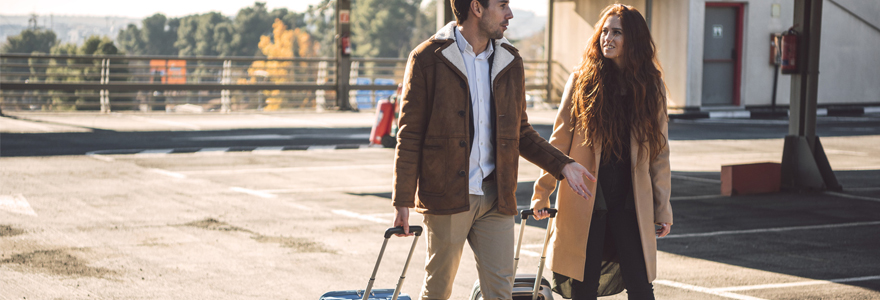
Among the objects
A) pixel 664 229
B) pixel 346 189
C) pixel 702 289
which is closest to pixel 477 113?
pixel 664 229

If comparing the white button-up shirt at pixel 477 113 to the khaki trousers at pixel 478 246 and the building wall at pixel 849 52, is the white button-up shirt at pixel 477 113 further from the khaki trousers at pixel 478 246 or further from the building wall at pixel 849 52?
the building wall at pixel 849 52

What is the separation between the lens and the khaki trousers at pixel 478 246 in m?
3.73

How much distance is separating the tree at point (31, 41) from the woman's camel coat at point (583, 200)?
56.2 metres

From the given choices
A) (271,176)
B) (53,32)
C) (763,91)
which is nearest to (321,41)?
(53,32)

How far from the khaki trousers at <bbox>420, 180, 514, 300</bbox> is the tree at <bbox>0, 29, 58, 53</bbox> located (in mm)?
56520

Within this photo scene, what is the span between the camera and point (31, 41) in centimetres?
5900

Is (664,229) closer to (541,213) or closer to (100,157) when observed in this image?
(541,213)

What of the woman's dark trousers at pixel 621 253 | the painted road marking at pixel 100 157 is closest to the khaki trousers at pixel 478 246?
the woman's dark trousers at pixel 621 253

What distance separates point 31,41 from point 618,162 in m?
61.4

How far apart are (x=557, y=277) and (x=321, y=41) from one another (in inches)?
5159

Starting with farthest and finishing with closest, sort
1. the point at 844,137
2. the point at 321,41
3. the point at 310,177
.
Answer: the point at 321,41 < the point at 844,137 < the point at 310,177

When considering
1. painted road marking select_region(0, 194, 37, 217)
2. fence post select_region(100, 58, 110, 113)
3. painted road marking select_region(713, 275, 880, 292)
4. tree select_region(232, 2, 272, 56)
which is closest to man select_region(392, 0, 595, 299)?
painted road marking select_region(713, 275, 880, 292)

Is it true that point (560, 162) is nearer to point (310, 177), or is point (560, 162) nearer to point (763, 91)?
point (310, 177)

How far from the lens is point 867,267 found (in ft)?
22.1
